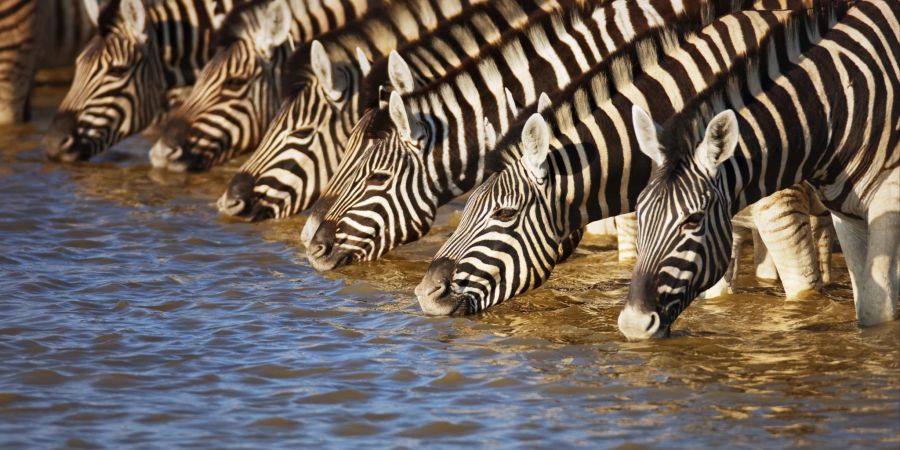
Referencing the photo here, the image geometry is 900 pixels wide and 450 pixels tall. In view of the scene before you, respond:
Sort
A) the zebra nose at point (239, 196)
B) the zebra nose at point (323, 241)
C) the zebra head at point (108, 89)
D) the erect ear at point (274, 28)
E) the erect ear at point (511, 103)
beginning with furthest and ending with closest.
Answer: the zebra head at point (108, 89) < the erect ear at point (274, 28) < the zebra nose at point (239, 196) < the zebra nose at point (323, 241) < the erect ear at point (511, 103)

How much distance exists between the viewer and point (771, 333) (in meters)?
9.02

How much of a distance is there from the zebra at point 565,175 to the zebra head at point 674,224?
84 cm

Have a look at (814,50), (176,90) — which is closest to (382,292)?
(814,50)

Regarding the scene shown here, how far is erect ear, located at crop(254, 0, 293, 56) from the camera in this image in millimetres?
13203

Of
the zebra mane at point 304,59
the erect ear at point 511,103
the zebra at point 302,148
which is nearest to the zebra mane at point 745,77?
the erect ear at point 511,103

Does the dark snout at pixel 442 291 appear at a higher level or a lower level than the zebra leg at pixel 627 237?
lower

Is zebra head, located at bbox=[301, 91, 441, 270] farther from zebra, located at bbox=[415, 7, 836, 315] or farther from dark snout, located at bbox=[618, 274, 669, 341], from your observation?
dark snout, located at bbox=[618, 274, 669, 341]

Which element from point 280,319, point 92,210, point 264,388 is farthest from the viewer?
point 92,210

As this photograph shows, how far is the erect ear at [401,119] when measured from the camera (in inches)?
398

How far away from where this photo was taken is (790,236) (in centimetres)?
948

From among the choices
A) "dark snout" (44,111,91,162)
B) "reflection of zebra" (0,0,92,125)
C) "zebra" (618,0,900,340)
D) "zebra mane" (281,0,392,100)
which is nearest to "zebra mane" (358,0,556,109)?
"zebra mane" (281,0,392,100)

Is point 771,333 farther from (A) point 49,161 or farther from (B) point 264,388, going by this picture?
(A) point 49,161

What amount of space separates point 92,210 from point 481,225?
5328 millimetres

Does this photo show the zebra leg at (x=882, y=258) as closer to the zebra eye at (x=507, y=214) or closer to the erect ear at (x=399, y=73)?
the zebra eye at (x=507, y=214)
